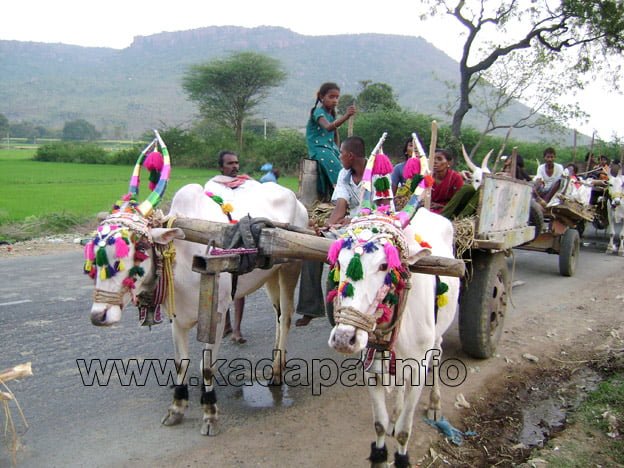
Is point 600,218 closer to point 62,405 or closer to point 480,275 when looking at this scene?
point 480,275

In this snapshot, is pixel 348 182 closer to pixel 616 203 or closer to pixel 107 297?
pixel 107 297

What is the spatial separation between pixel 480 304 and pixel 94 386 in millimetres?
3667

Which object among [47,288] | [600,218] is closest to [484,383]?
[47,288]

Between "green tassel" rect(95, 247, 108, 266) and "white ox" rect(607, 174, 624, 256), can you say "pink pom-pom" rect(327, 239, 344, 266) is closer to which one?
"green tassel" rect(95, 247, 108, 266)

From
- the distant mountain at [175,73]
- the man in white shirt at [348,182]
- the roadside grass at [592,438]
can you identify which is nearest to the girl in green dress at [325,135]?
the man in white shirt at [348,182]

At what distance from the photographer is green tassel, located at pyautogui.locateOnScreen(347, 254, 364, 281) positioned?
2.85 metres

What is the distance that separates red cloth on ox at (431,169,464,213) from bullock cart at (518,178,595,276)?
163 inches

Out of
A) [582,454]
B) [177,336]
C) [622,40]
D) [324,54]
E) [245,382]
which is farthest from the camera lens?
[324,54]

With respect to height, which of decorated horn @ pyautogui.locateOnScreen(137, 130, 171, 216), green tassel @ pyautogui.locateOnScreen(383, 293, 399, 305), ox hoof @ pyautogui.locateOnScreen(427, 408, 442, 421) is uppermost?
decorated horn @ pyautogui.locateOnScreen(137, 130, 171, 216)

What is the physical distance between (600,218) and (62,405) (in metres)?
12.5

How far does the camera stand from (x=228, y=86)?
44.2 metres

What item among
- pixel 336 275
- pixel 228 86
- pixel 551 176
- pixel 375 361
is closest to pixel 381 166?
pixel 336 275

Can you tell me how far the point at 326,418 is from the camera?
4.43 metres

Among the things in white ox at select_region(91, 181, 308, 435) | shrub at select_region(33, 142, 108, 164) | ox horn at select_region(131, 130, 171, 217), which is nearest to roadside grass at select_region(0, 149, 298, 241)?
shrub at select_region(33, 142, 108, 164)
